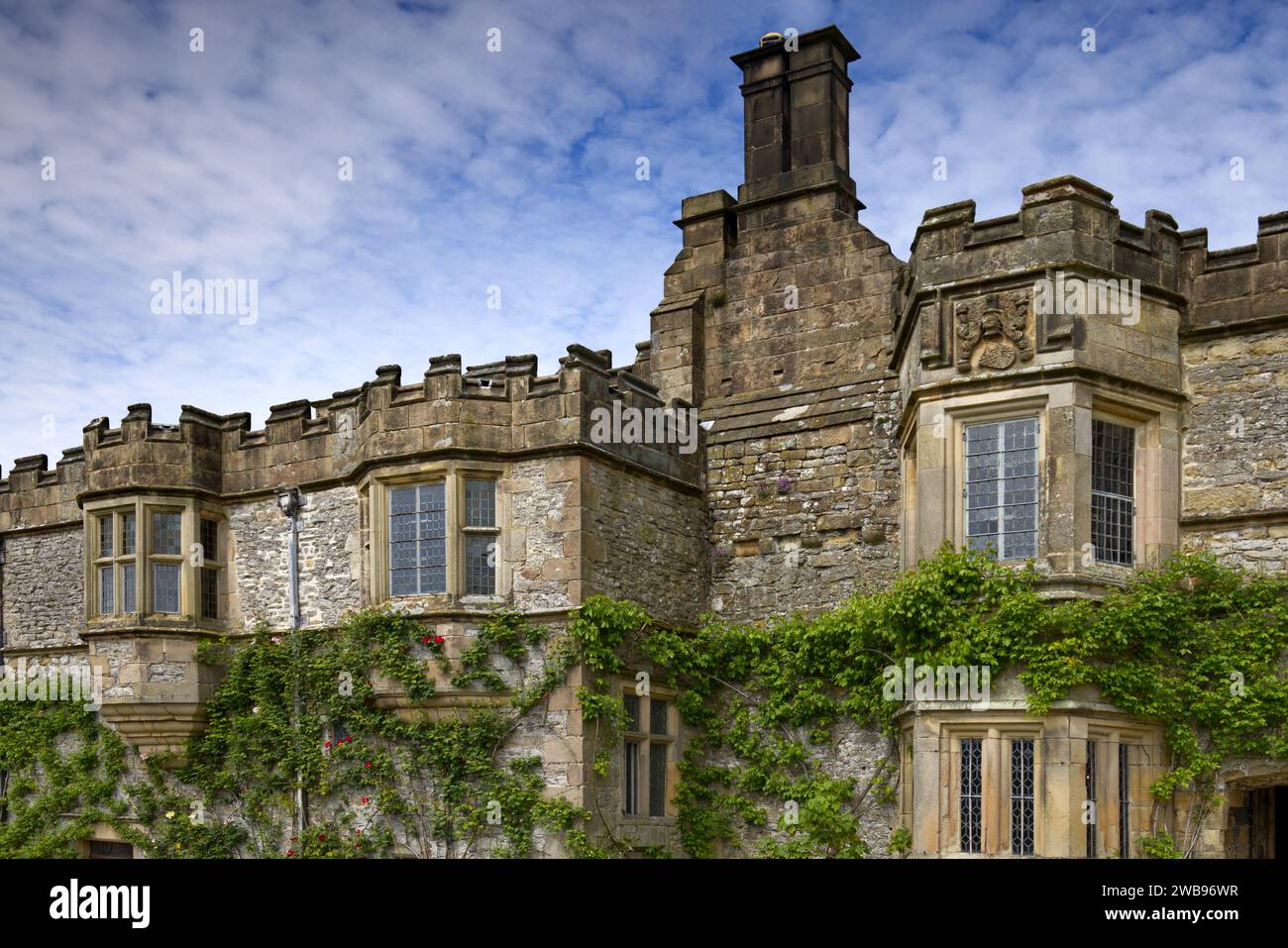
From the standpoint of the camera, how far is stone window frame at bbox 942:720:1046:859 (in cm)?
1285

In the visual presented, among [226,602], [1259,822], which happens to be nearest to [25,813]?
[226,602]

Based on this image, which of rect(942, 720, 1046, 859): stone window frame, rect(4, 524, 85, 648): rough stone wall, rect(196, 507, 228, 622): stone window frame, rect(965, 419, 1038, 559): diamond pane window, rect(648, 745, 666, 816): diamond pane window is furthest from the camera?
rect(4, 524, 85, 648): rough stone wall

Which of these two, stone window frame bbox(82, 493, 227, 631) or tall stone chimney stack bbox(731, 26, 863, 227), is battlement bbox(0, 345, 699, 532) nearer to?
stone window frame bbox(82, 493, 227, 631)

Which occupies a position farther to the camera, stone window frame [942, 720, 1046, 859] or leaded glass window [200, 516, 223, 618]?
leaded glass window [200, 516, 223, 618]

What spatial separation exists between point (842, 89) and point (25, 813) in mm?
15277

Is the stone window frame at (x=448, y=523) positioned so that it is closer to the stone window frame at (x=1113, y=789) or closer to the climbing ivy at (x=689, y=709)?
the climbing ivy at (x=689, y=709)

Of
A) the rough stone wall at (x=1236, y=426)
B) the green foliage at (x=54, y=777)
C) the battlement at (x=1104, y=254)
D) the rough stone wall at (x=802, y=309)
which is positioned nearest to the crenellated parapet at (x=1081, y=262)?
the battlement at (x=1104, y=254)

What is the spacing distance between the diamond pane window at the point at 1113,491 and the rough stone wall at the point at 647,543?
17.2 ft

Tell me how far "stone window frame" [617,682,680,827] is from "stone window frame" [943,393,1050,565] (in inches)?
168

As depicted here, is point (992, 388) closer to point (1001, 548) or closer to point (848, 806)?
point (1001, 548)

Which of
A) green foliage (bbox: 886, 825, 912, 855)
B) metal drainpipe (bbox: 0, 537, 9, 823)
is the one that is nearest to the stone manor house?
metal drainpipe (bbox: 0, 537, 9, 823)

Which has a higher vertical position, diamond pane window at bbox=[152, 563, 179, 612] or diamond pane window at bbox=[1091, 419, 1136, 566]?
diamond pane window at bbox=[1091, 419, 1136, 566]

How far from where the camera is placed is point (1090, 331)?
1323cm

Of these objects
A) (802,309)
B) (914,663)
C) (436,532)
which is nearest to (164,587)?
(436,532)
